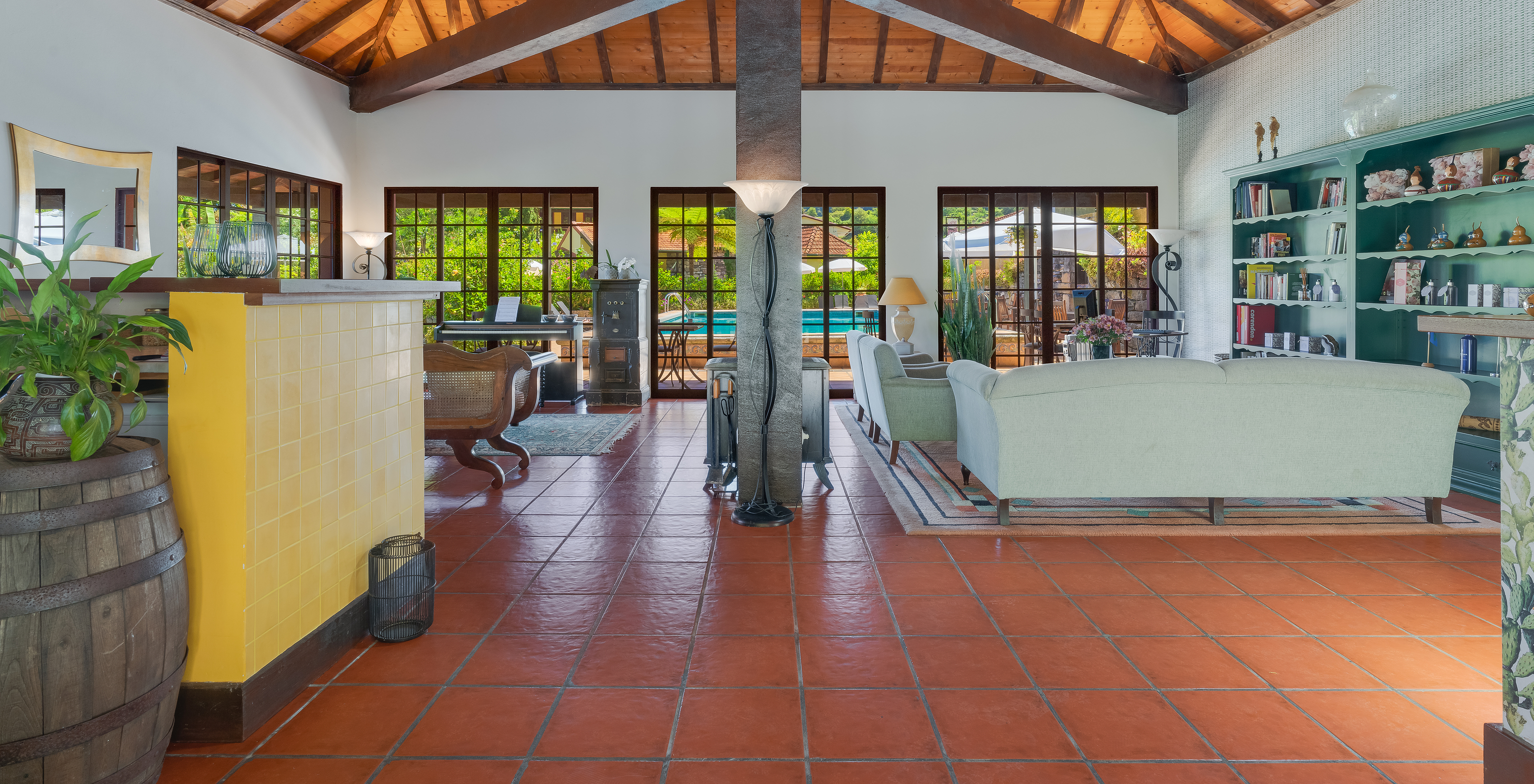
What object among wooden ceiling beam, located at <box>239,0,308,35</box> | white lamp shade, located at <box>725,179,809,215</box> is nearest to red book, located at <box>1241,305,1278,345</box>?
white lamp shade, located at <box>725,179,809,215</box>

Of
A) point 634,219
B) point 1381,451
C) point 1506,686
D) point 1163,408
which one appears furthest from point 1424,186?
point 634,219

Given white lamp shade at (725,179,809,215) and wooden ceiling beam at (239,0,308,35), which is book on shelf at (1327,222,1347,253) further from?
wooden ceiling beam at (239,0,308,35)

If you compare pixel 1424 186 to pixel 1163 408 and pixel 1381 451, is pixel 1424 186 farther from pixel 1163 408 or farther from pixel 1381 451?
pixel 1163 408

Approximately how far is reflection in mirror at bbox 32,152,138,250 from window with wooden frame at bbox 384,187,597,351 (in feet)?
10.5

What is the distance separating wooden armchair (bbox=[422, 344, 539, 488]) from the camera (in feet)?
16.5

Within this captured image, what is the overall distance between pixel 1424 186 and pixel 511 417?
5966 mm

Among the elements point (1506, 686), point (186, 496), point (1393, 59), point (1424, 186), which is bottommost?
point (1506, 686)

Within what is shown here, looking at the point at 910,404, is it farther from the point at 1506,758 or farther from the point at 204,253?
the point at 204,253

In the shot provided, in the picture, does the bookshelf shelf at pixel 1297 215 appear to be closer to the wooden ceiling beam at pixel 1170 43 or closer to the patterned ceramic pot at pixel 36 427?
the wooden ceiling beam at pixel 1170 43

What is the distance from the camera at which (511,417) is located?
5469 mm

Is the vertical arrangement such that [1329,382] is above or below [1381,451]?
above

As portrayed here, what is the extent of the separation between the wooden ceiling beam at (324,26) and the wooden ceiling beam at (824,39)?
418 cm

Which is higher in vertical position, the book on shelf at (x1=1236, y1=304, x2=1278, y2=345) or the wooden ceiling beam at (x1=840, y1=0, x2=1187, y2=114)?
the wooden ceiling beam at (x1=840, y1=0, x2=1187, y2=114)

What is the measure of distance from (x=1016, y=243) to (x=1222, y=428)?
5.81m
